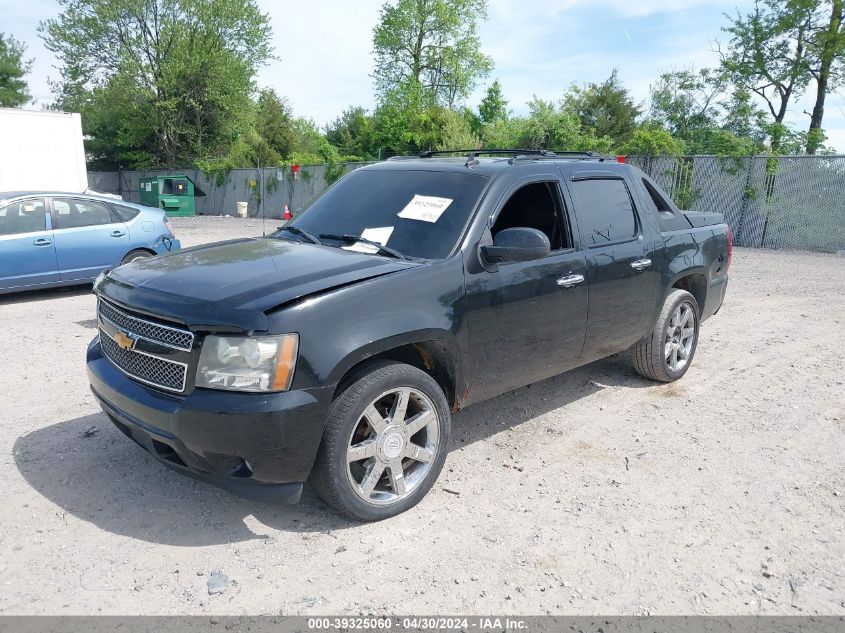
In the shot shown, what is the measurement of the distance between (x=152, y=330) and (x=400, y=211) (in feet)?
5.58

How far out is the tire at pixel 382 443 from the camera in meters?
3.18

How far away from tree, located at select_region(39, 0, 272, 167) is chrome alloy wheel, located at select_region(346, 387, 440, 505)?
3669cm

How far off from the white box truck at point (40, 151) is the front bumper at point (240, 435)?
1695 cm

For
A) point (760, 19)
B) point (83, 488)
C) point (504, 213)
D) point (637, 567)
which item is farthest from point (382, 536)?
point (760, 19)

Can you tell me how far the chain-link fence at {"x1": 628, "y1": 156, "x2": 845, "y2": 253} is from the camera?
52.5 feet

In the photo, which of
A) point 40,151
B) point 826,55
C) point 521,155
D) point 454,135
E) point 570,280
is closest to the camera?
point 570,280

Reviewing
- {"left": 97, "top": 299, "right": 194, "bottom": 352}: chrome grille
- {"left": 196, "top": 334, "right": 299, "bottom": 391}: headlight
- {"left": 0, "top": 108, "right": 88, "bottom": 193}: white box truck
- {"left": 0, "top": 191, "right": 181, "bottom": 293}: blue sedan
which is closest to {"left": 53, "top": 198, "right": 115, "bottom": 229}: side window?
{"left": 0, "top": 191, "right": 181, "bottom": 293}: blue sedan

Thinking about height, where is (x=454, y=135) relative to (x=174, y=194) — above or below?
above

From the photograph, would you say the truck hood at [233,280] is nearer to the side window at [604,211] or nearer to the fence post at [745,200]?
the side window at [604,211]

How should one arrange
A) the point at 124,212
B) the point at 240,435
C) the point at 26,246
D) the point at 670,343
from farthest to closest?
the point at 124,212 < the point at 26,246 < the point at 670,343 < the point at 240,435

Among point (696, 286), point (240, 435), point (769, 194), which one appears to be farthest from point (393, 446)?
point (769, 194)

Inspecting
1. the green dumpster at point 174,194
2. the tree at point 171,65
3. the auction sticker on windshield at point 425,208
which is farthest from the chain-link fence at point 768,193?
the tree at point 171,65

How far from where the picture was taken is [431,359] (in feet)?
12.2

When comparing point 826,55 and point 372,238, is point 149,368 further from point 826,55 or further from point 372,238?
point 826,55
